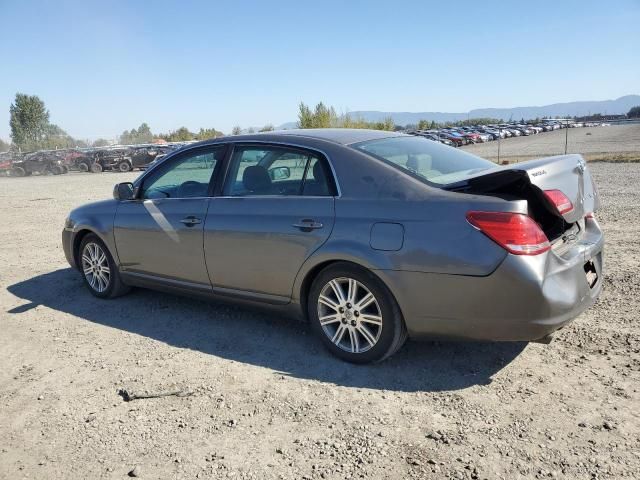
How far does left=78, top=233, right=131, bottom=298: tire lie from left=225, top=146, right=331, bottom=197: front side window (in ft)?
5.99

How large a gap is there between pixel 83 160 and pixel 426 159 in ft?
124

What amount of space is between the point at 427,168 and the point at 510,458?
1.96 metres

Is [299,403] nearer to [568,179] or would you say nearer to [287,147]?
[287,147]

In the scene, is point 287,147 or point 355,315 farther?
point 287,147

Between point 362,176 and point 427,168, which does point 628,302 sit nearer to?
point 427,168

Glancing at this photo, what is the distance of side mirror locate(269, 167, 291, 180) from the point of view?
13.2 feet

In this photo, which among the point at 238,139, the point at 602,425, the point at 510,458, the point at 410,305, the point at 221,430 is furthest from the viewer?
the point at 238,139

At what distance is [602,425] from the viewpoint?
2809 millimetres

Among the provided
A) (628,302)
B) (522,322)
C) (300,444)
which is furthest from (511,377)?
(628,302)

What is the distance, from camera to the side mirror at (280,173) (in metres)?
4.02

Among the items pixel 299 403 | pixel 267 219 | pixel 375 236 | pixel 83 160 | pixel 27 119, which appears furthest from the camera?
pixel 27 119

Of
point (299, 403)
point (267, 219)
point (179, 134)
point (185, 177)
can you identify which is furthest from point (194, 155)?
point (179, 134)

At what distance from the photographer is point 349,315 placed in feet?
11.9

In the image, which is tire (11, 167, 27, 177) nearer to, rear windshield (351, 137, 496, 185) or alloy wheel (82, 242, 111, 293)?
alloy wheel (82, 242, 111, 293)
